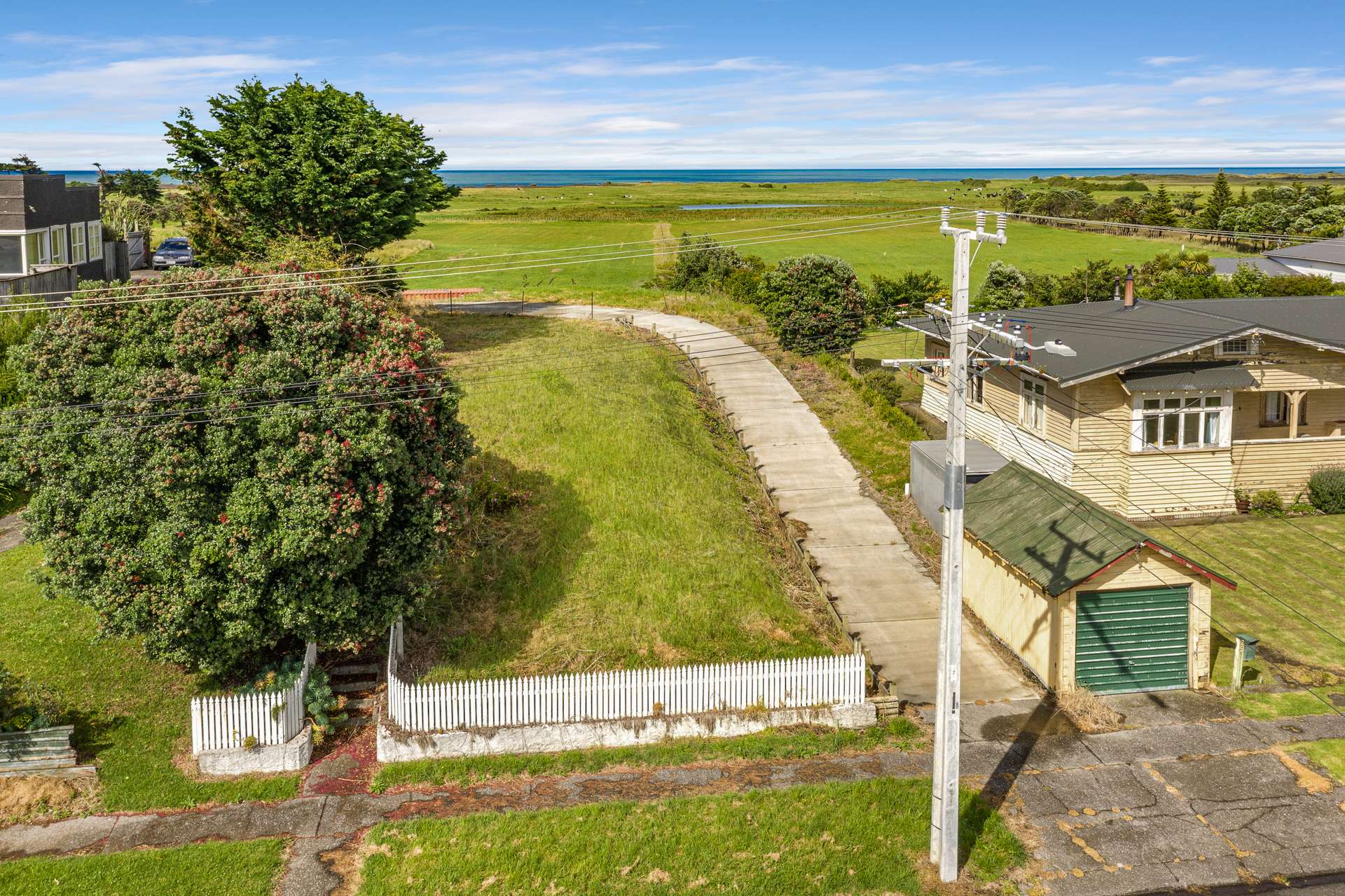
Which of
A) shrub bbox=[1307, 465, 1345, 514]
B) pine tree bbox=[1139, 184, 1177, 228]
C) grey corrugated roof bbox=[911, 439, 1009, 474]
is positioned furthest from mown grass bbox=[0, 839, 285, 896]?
pine tree bbox=[1139, 184, 1177, 228]

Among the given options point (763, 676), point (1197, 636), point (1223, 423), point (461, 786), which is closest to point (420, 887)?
point (461, 786)

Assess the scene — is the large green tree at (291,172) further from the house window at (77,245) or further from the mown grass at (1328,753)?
the mown grass at (1328,753)

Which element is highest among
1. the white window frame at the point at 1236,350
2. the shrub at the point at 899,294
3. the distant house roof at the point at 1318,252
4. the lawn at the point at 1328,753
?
the distant house roof at the point at 1318,252

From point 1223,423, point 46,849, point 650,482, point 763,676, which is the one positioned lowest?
point 46,849

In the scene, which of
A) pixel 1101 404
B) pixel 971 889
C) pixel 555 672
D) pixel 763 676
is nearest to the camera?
pixel 971 889

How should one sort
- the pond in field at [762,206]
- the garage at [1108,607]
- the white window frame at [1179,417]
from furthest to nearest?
the pond in field at [762,206] → the white window frame at [1179,417] → the garage at [1108,607]

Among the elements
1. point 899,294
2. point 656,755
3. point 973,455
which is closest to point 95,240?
point 973,455

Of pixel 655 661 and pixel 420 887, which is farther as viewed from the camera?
pixel 655 661

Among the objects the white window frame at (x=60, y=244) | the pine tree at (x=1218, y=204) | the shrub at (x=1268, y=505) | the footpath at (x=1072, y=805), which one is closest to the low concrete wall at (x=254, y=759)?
the footpath at (x=1072, y=805)

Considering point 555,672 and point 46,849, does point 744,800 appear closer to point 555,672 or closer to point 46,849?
point 555,672
